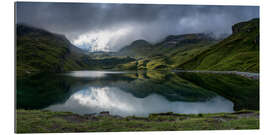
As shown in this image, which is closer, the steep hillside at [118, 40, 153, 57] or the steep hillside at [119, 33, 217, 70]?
the steep hillside at [118, 40, 153, 57]

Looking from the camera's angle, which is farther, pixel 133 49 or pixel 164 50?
pixel 164 50

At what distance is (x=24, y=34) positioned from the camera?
417 inches

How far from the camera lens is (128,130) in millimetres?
8820

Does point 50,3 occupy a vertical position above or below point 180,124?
above

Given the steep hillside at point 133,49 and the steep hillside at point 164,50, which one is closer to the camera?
the steep hillside at point 133,49

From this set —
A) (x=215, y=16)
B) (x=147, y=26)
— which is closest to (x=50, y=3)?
(x=147, y=26)

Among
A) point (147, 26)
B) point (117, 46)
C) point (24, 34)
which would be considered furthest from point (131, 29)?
point (24, 34)

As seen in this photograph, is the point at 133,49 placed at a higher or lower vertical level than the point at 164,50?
lower

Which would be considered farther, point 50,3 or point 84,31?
point 84,31
